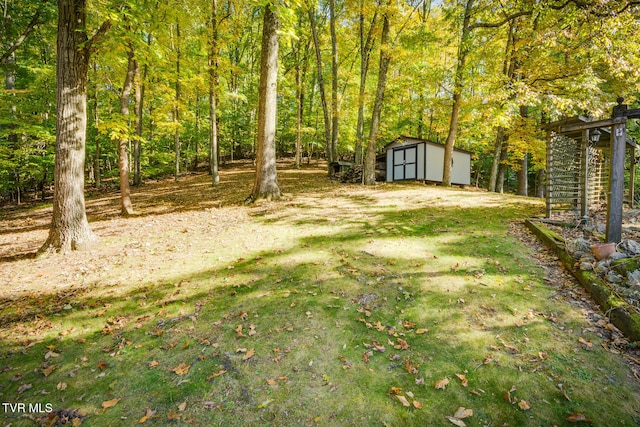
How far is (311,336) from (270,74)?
27.6 ft

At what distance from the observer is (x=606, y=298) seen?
12.3 ft

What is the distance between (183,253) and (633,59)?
43.4ft

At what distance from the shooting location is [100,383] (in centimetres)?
305

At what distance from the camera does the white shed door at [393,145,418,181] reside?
19.5 metres

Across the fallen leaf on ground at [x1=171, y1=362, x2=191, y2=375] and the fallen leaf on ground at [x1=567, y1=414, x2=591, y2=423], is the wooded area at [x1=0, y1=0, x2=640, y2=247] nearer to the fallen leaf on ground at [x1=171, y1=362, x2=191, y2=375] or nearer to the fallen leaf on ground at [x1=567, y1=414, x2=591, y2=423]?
the fallen leaf on ground at [x1=171, y1=362, x2=191, y2=375]

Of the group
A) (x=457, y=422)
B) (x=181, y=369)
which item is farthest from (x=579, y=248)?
(x=181, y=369)

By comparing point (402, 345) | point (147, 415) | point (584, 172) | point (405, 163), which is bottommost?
point (147, 415)

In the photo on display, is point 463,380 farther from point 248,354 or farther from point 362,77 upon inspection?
point 362,77

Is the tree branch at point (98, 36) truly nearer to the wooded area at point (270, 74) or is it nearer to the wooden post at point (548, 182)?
the wooded area at point (270, 74)

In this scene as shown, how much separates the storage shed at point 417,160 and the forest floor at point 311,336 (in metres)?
13.1

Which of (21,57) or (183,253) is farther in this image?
(21,57)

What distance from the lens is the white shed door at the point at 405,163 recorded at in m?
19.5

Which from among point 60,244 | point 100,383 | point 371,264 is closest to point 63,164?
point 60,244

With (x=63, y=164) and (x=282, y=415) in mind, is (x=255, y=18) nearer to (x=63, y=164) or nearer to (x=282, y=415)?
(x=63, y=164)
